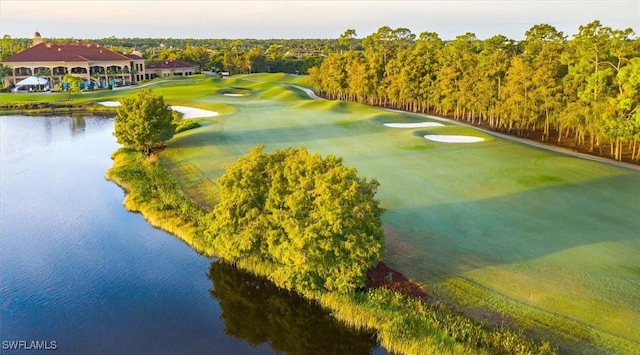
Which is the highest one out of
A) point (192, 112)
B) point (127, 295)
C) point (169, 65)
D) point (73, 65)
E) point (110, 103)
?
point (169, 65)

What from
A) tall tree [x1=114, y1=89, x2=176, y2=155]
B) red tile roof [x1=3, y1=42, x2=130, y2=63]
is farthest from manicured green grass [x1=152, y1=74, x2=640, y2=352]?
red tile roof [x1=3, y1=42, x2=130, y2=63]

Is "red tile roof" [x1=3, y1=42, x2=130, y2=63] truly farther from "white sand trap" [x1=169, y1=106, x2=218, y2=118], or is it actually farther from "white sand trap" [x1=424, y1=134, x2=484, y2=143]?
"white sand trap" [x1=424, y1=134, x2=484, y2=143]

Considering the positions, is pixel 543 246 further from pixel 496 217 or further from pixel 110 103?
pixel 110 103

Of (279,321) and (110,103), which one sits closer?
(279,321)

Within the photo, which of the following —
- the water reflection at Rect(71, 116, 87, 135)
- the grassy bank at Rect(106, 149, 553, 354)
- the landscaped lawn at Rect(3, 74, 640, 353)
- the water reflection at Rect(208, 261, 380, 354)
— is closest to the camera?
the grassy bank at Rect(106, 149, 553, 354)

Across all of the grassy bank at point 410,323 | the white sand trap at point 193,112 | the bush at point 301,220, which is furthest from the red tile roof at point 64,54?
the bush at point 301,220

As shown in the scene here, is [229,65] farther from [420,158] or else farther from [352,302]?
[352,302]

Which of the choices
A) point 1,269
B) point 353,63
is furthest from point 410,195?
point 353,63

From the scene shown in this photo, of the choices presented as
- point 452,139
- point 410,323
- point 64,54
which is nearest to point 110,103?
point 64,54
